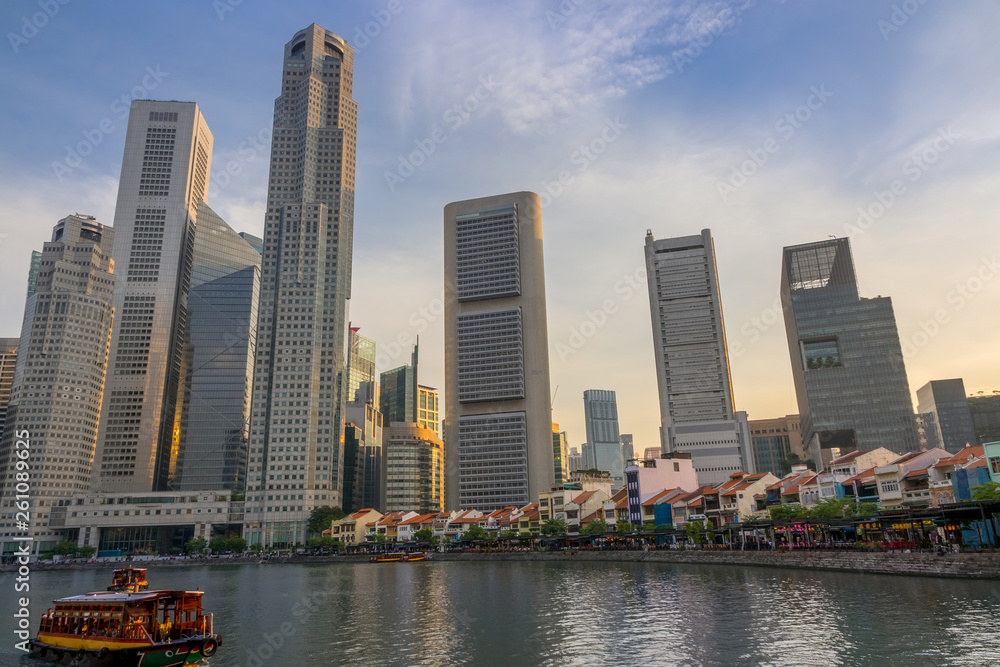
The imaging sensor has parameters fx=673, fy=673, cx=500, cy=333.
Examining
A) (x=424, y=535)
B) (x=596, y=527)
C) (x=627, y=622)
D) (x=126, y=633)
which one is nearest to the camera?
(x=126, y=633)

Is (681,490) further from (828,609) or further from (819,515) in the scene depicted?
(828,609)

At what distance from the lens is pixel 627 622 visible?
164 ft

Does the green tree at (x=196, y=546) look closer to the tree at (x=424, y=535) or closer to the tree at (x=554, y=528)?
the tree at (x=424, y=535)

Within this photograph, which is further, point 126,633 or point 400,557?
point 400,557

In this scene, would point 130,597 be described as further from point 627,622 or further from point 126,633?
point 627,622

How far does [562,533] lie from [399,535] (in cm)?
5873

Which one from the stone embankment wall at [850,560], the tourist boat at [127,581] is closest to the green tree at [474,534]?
the stone embankment wall at [850,560]

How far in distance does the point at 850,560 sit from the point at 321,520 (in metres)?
153

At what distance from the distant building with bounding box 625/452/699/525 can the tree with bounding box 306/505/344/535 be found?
95900 millimetres

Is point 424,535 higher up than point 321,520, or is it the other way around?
point 321,520

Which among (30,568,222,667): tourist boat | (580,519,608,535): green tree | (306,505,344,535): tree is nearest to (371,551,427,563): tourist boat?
(580,519,608,535): green tree

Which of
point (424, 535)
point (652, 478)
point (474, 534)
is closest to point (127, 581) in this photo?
point (652, 478)

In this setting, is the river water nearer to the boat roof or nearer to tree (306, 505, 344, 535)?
the boat roof

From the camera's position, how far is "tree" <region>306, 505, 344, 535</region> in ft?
632
